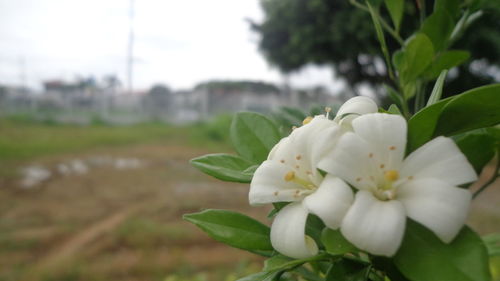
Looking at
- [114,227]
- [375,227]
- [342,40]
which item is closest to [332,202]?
[375,227]

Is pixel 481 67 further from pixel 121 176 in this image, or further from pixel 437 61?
pixel 437 61

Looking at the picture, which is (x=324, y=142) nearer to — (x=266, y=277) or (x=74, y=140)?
(x=266, y=277)

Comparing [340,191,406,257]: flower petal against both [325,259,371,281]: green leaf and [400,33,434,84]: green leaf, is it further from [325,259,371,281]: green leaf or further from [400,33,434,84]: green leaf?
[400,33,434,84]: green leaf

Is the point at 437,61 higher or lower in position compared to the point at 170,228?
higher

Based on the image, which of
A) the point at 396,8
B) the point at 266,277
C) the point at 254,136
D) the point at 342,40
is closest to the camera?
the point at 266,277

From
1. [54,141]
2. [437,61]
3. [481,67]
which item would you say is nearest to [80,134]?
[54,141]

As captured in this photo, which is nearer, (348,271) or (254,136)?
(348,271)

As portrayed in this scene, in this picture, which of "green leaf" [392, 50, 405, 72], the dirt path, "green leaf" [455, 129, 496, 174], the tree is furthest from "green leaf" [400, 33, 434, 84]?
the tree
